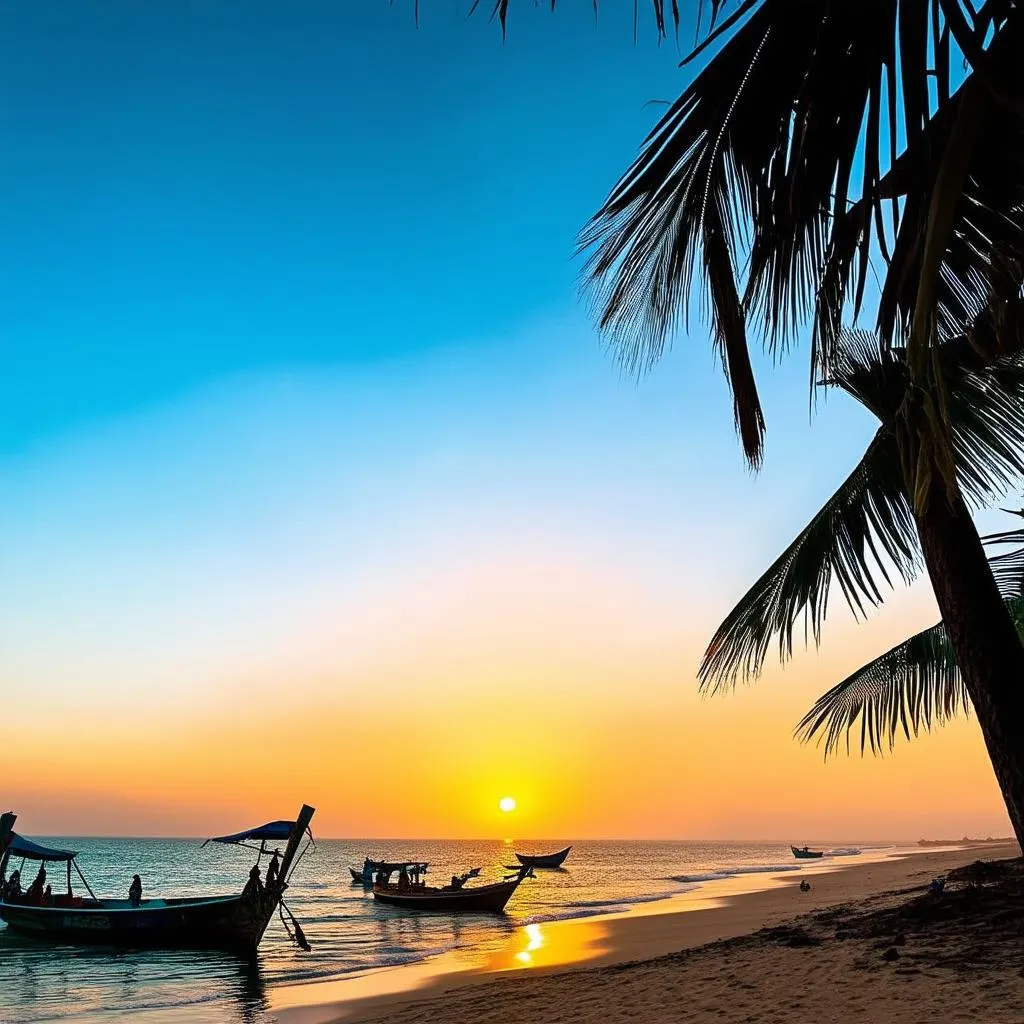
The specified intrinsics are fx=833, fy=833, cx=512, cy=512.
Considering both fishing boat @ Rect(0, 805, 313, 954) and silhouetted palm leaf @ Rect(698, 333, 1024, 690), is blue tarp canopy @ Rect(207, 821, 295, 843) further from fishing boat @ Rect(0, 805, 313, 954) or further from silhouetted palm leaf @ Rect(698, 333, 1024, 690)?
silhouetted palm leaf @ Rect(698, 333, 1024, 690)

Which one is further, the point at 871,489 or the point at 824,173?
the point at 871,489

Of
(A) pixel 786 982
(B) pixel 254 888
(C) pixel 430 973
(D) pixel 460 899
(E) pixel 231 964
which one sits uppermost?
(B) pixel 254 888

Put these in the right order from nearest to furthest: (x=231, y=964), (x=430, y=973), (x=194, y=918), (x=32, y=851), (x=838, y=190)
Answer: (x=838, y=190) → (x=430, y=973) → (x=231, y=964) → (x=194, y=918) → (x=32, y=851)

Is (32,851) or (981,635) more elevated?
(32,851)

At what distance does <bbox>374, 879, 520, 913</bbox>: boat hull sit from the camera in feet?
97.6

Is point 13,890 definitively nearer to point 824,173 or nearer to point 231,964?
point 231,964

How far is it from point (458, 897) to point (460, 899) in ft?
0.45

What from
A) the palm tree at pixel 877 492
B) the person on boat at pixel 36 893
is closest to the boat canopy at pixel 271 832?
the person on boat at pixel 36 893

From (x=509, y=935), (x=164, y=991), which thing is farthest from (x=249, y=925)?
(x=509, y=935)

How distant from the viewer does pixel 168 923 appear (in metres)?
21.0

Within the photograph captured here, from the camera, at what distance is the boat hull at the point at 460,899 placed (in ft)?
97.6

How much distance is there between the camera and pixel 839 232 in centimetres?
203

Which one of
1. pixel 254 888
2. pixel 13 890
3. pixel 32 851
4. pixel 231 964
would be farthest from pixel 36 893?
pixel 231 964

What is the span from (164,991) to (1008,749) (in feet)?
58.1
